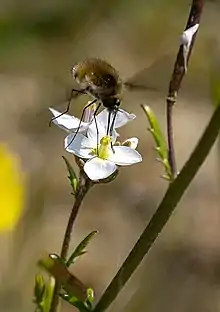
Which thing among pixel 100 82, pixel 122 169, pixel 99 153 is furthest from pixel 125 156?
pixel 122 169

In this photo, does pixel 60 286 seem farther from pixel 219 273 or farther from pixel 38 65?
pixel 38 65

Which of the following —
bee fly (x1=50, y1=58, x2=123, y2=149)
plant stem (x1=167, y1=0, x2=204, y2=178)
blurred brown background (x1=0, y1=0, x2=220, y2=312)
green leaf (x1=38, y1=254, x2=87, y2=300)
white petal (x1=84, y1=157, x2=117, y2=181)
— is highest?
plant stem (x1=167, y1=0, x2=204, y2=178)

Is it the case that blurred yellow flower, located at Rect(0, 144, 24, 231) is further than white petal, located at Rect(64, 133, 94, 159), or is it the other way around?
blurred yellow flower, located at Rect(0, 144, 24, 231)

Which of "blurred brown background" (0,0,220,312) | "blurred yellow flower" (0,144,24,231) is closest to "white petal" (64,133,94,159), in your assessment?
"blurred yellow flower" (0,144,24,231)

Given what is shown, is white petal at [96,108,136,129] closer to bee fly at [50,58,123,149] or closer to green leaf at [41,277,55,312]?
bee fly at [50,58,123,149]

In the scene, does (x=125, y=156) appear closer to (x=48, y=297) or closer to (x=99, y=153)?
(x=99, y=153)

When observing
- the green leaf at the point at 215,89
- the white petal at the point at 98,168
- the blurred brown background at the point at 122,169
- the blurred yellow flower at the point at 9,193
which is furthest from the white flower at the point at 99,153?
the blurred brown background at the point at 122,169

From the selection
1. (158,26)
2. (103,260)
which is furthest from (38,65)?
(103,260)

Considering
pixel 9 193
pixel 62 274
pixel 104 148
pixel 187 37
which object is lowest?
pixel 9 193
